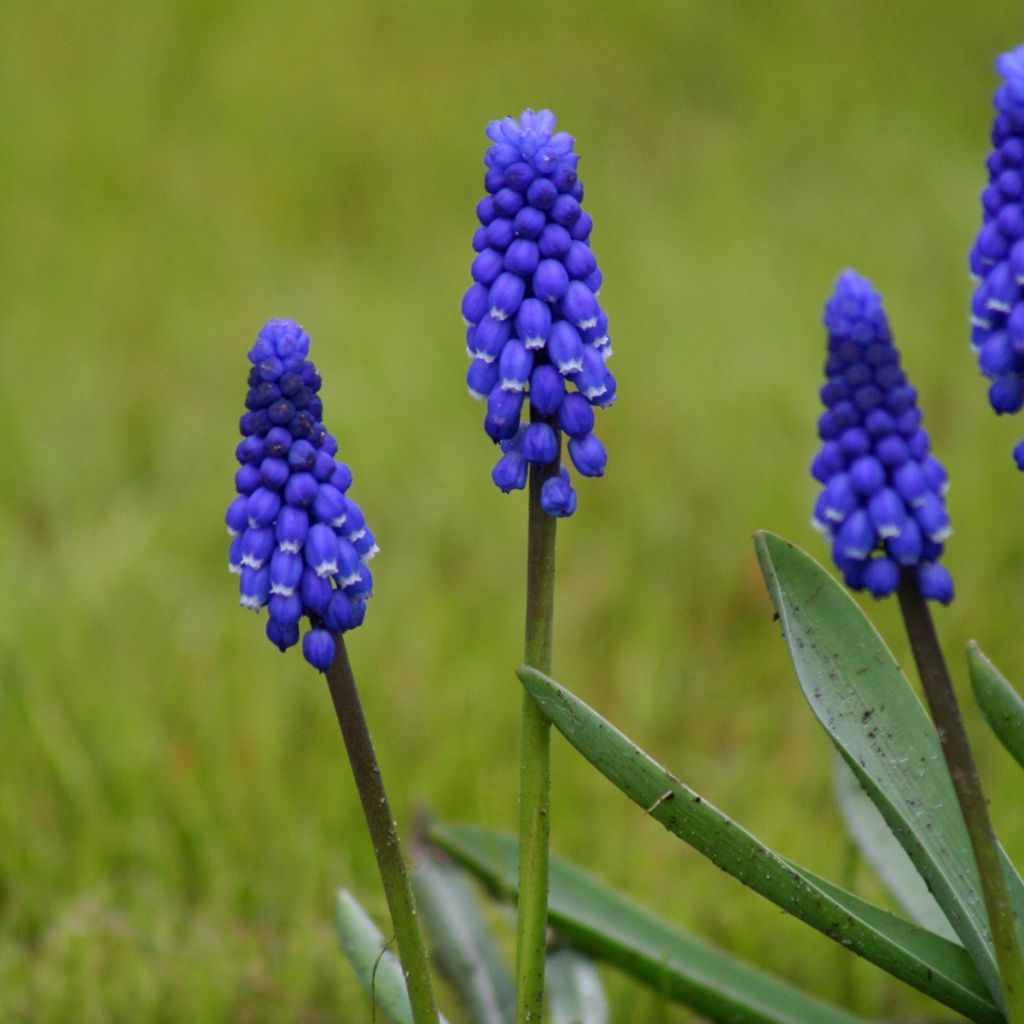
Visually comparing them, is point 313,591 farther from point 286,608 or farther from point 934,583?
point 934,583

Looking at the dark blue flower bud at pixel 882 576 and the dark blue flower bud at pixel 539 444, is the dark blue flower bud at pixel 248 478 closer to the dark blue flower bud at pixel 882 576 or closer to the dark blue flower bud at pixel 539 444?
the dark blue flower bud at pixel 539 444

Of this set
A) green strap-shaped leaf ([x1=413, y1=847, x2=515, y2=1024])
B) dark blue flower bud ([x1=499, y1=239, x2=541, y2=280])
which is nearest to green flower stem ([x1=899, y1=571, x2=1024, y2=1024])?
dark blue flower bud ([x1=499, y1=239, x2=541, y2=280])

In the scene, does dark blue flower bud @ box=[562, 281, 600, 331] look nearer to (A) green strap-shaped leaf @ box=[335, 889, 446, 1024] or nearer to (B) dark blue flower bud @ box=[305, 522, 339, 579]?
(B) dark blue flower bud @ box=[305, 522, 339, 579]

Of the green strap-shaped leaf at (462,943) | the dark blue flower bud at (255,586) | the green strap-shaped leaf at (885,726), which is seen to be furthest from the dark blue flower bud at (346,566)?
the green strap-shaped leaf at (462,943)

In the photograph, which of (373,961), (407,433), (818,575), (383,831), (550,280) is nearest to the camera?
(550,280)

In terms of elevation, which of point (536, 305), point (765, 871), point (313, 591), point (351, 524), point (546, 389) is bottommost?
point (765, 871)

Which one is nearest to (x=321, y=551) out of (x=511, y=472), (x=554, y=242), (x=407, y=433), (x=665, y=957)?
(x=511, y=472)
